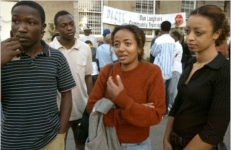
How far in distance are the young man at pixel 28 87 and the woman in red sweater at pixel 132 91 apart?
333 millimetres

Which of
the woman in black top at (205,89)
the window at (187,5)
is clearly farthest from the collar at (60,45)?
the window at (187,5)

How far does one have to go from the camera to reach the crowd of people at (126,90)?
145 cm

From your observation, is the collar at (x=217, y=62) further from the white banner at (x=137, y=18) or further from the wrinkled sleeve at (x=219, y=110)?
the white banner at (x=137, y=18)

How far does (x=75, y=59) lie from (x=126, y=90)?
3.52 ft

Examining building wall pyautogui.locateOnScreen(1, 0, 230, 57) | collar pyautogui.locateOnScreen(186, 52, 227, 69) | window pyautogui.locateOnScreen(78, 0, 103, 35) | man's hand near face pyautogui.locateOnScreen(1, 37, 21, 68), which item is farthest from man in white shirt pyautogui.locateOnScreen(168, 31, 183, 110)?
window pyautogui.locateOnScreen(78, 0, 103, 35)

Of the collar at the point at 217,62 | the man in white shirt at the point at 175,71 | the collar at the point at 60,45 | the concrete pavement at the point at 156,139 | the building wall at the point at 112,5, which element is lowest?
the concrete pavement at the point at 156,139

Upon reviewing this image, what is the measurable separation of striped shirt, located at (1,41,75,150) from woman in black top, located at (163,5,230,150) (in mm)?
923

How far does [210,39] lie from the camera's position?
1483 mm

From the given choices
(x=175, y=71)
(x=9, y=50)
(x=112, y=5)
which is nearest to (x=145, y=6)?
(x=112, y=5)

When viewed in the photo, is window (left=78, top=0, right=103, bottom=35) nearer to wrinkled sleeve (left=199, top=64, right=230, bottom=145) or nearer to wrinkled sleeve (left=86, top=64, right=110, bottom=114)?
wrinkled sleeve (left=86, top=64, right=110, bottom=114)

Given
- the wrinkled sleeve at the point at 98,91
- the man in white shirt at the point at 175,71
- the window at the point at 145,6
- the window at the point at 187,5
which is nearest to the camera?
the wrinkled sleeve at the point at 98,91

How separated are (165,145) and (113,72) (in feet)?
2.16

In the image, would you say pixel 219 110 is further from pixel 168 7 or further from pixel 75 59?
pixel 168 7

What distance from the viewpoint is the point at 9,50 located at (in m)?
1.49
